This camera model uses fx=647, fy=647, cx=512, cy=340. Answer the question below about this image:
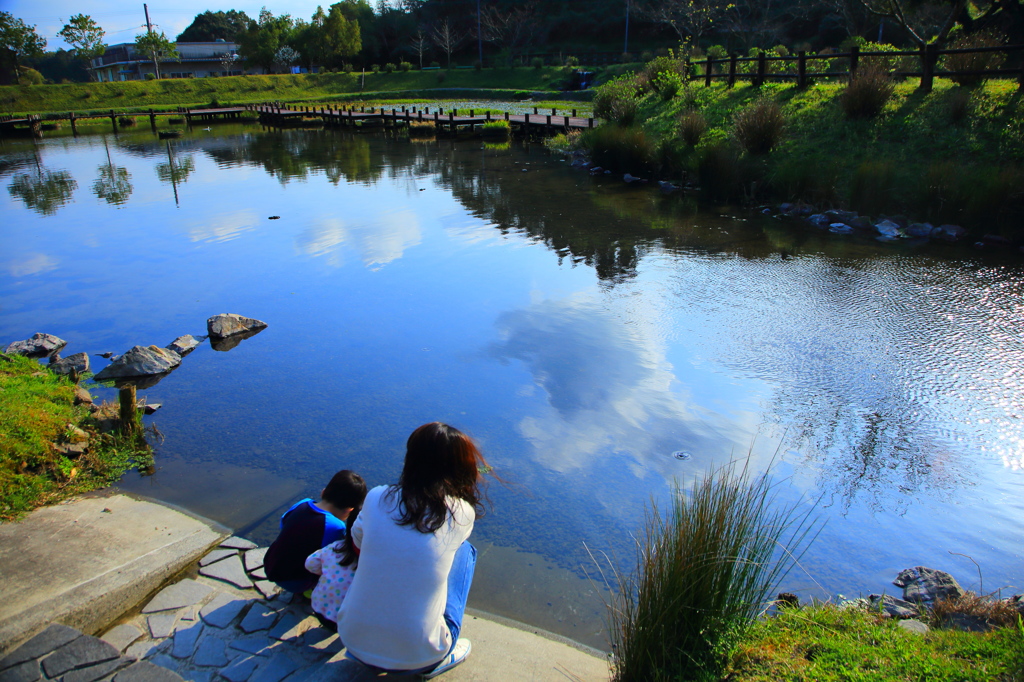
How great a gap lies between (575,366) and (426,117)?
2645 cm

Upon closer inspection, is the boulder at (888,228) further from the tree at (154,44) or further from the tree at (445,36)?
the tree at (154,44)

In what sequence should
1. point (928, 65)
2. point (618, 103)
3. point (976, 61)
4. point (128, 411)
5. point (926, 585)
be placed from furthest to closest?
point (618, 103)
point (928, 65)
point (976, 61)
point (128, 411)
point (926, 585)

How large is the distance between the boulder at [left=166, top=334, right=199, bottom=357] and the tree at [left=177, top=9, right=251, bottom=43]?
11026cm

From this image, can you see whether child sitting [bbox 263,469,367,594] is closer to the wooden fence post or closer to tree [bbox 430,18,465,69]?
the wooden fence post

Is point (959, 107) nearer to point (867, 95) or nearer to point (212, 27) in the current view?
point (867, 95)

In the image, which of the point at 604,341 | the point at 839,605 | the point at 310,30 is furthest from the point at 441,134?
the point at 310,30

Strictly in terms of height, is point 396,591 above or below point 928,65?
below

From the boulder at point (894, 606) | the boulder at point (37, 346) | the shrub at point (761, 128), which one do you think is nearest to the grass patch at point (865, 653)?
the boulder at point (894, 606)

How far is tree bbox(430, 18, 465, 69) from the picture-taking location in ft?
204

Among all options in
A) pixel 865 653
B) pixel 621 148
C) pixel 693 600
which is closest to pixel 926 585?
pixel 865 653

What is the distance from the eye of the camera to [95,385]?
19.7ft

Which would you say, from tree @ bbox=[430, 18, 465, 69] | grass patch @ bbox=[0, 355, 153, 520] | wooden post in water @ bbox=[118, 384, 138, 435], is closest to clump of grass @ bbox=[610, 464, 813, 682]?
grass patch @ bbox=[0, 355, 153, 520]

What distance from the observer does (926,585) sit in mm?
3336

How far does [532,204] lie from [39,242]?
9242 millimetres
